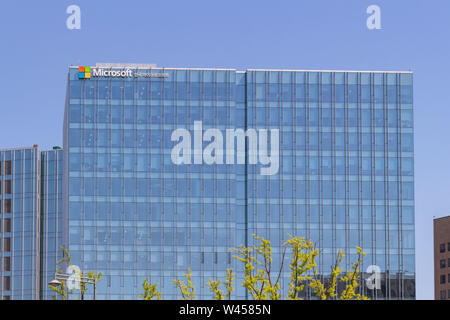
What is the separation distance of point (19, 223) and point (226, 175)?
39.6 meters

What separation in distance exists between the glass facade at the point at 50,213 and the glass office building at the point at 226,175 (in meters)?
18.5

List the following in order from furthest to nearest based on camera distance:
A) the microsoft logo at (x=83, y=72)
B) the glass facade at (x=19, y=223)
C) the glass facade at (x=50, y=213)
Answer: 1. the glass facade at (x=50, y=213)
2. the glass facade at (x=19, y=223)
3. the microsoft logo at (x=83, y=72)

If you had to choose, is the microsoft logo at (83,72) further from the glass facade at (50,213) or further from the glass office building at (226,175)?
the glass facade at (50,213)

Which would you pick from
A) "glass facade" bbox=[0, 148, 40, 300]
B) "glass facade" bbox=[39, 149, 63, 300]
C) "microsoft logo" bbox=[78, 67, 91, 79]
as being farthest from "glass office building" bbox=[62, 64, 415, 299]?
"glass facade" bbox=[0, 148, 40, 300]

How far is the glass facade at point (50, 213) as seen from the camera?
147 metres

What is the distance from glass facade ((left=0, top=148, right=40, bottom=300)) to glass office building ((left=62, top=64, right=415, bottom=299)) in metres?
20.0

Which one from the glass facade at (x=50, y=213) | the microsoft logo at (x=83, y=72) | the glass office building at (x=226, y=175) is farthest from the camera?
the glass facade at (x=50, y=213)

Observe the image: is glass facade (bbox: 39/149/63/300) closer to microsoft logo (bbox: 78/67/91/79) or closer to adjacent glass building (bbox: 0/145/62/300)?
adjacent glass building (bbox: 0/145/62/300)

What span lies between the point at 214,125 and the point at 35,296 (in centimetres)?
4227

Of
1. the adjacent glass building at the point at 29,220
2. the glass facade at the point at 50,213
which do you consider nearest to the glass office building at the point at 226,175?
the glass facade at the point at 50,213

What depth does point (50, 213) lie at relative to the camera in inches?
5851

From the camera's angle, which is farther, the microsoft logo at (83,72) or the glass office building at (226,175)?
the microsoft logo at (83,72)

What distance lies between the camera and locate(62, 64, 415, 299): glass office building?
127188mm
